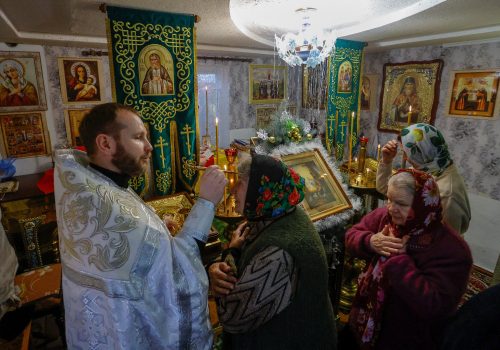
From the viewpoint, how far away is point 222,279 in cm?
129

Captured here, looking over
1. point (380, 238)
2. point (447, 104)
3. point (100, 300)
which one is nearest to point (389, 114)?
point (447, 104)

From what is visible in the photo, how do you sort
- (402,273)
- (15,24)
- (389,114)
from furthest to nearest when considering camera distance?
(389,114) → (15,24) → (402,273)

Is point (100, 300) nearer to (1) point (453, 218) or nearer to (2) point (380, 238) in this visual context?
(2) point (380, 238)

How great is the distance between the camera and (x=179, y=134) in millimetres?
2795

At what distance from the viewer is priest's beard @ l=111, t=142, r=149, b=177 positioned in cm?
130

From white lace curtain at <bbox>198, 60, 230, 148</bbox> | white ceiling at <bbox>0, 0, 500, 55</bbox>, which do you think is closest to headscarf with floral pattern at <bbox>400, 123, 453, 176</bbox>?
white ceiling at <bbox>0, 0, 500, 55</bbox>

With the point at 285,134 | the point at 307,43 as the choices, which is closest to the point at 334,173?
the point at 285,134

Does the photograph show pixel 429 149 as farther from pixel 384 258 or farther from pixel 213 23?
pixel 213 23

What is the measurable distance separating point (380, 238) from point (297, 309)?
671 millimetres

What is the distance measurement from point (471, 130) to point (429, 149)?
3.53 metres

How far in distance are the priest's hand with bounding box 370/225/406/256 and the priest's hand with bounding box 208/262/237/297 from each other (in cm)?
82

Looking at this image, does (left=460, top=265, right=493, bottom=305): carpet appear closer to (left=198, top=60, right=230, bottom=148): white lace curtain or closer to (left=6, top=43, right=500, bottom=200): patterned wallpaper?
(left=6, top=43, right=500, bottom=200): patterned wallpaper

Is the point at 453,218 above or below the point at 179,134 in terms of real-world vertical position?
below

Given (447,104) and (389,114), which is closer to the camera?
(447,104)
